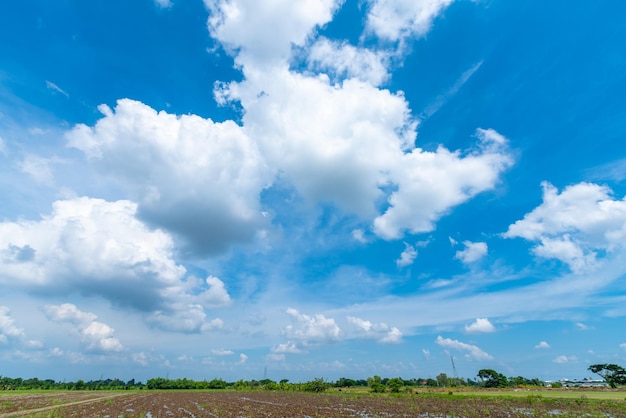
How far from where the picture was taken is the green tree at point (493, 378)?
378 feet

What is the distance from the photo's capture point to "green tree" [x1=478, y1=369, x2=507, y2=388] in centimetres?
11519

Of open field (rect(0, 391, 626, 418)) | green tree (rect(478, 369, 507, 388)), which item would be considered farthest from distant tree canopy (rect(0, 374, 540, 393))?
open field (rect(0, 391, 626, 418))

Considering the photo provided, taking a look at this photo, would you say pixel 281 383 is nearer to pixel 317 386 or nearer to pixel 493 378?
pixel 317 386

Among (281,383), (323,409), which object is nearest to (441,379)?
(281,383)

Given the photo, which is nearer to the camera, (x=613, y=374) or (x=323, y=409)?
(x=323, y=409)

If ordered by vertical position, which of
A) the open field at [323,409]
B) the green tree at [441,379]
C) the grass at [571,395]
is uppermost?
the green tree at [441,379]

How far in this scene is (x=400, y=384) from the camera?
84562 mm

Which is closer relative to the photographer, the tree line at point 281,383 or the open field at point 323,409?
the open field at point 323,409

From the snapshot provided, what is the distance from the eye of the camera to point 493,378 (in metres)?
118

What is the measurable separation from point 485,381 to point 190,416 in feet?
402

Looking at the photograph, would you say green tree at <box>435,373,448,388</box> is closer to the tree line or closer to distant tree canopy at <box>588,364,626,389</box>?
the tree line

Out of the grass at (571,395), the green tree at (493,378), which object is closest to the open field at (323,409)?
the grass at (571,395)

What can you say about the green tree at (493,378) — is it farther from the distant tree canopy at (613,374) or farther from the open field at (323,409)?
the open field at (323,409)

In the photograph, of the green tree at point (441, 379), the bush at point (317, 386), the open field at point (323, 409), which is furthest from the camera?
the green tree at point (441, 379)
